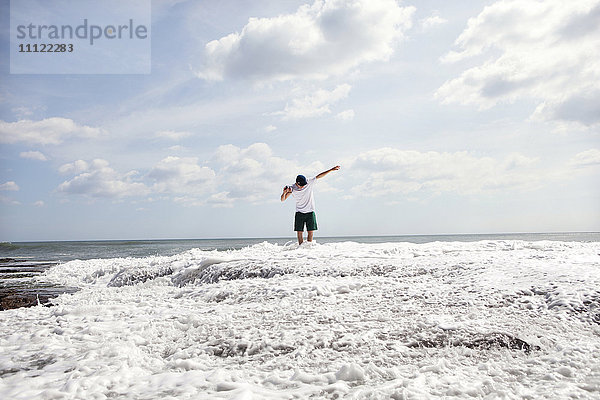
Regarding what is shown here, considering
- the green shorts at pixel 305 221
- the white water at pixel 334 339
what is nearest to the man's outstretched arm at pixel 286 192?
the green shorts at pixel 305 221

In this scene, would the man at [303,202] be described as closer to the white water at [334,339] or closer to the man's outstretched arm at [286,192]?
the man's outstretched arm at [286,192]

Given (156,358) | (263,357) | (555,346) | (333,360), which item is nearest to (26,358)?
(156,358)

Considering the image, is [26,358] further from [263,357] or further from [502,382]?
[502,382]

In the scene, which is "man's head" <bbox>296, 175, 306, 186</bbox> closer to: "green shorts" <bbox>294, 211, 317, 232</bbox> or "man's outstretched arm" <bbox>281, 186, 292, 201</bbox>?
"man's outstretched arm" <bbox>281, 186, 292, 201</bbox>

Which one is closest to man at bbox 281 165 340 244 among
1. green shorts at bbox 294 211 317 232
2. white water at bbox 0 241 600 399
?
green shorts at bbox 294 211 317 232

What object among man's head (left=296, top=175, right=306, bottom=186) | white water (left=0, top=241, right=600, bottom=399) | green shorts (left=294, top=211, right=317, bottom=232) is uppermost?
man's head (left=296, top=175, right=306, bottom=186)

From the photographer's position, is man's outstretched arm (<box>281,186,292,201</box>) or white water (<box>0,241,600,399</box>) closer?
A: white water (<box>0,241,600,399</box>)

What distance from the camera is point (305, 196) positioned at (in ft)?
32.5

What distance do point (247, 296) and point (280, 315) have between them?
1022mm

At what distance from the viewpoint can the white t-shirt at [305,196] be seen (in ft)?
32.3

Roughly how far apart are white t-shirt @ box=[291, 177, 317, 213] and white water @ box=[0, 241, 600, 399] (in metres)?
4.58

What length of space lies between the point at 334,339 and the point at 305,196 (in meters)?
6.92

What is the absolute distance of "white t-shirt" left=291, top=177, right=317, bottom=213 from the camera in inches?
388

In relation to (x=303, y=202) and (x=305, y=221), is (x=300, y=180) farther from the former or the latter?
(x=305, y=221)
